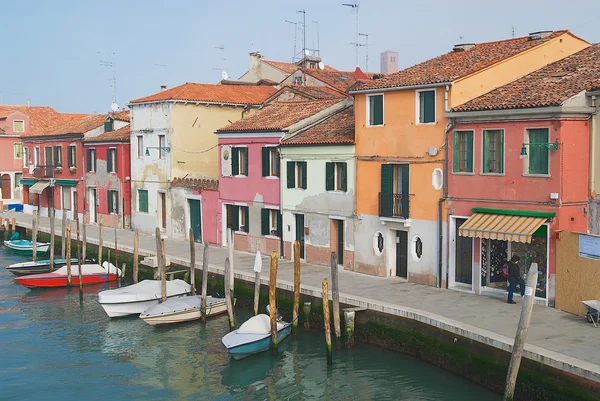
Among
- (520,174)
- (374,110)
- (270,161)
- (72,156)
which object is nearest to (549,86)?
(520,174)

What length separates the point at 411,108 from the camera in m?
25.2

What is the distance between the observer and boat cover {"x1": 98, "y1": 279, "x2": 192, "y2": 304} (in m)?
27.5

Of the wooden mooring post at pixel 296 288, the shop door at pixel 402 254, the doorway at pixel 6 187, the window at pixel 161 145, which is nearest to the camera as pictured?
the wooden mooring post at pixel 296 288

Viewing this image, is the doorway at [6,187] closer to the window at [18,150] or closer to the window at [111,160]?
the window at [18,150]

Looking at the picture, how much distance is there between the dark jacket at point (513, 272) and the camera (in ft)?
69.1

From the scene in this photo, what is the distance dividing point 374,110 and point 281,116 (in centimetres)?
→ 748

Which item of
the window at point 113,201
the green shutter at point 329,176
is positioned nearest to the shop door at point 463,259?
the green shutter at point 329,176

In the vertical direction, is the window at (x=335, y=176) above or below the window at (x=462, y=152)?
below

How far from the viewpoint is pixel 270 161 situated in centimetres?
3228

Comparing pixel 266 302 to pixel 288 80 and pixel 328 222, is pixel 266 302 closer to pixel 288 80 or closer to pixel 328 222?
pixel 328 222

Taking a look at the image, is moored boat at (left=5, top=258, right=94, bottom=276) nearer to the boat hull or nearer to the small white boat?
the small white boat

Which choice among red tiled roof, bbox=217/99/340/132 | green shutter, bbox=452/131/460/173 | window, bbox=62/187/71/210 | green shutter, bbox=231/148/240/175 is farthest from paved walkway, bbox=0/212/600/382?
window, bbox=62/187/71/210

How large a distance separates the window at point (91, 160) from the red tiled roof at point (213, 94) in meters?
6.61

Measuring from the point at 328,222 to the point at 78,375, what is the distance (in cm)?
1129
